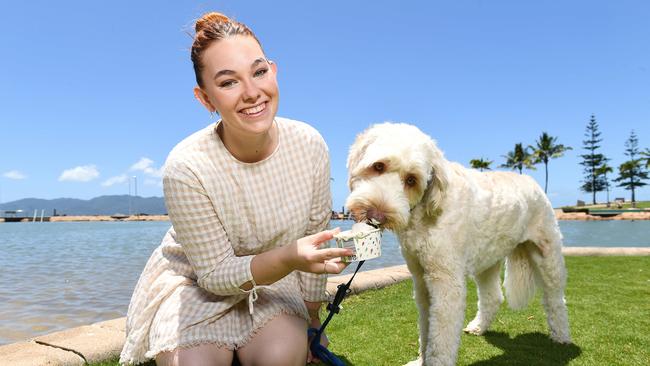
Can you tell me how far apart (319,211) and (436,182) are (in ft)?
2.67

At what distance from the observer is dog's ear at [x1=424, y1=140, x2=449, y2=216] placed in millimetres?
3424

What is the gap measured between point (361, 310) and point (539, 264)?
2080mm

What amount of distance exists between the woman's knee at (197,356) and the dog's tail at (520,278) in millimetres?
3424

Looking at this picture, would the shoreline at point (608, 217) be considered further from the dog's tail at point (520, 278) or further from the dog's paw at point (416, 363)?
the dog's paw at point (416, 363)

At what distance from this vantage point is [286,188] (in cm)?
322

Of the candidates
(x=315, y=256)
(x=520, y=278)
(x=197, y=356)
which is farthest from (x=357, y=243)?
(x=520, y=278)

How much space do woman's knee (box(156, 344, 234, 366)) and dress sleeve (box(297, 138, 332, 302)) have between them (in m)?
0.79

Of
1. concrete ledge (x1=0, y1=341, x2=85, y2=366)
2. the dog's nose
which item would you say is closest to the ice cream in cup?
the dog's nose

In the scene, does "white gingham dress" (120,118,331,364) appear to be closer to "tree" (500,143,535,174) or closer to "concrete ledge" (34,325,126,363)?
"concrete ledge" (34,325,126,363)

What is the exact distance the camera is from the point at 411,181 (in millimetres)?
3301

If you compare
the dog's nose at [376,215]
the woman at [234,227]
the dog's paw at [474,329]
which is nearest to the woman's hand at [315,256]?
the woman at [234,227]

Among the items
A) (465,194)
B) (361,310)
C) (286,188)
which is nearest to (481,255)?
(465,194)

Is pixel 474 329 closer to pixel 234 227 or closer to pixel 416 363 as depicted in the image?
pixel 416 363

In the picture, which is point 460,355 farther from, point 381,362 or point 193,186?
point 193,186
